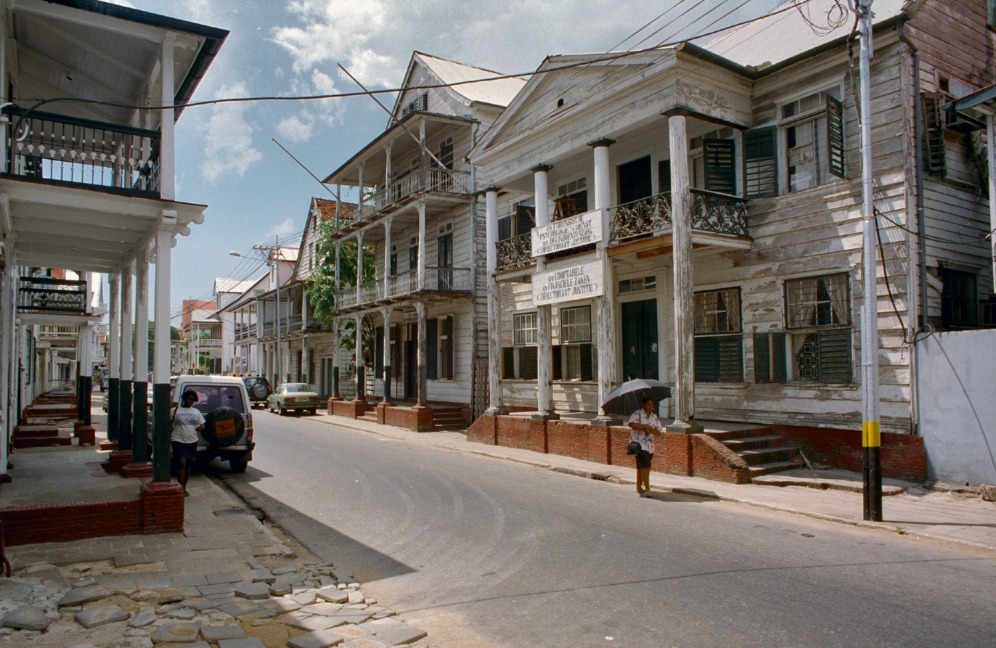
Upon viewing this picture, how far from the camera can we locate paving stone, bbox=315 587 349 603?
19.6 ft

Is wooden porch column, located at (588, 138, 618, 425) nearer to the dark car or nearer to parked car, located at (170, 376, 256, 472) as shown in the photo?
parked car, located at (170, 376, 256, 472)

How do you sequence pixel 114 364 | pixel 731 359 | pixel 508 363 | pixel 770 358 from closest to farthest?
pixel 770 358 → pixel 731 359 → pixel 114 364 → pixel 508 363

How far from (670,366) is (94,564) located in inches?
458

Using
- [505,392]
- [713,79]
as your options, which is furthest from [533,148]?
[505,392]

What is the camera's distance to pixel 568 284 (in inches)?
596

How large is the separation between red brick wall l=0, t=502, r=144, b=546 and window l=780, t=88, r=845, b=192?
11725 mm

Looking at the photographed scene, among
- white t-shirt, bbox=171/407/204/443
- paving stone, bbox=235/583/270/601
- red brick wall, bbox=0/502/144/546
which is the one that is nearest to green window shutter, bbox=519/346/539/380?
white t-shirt, bbox=171/407/204/443

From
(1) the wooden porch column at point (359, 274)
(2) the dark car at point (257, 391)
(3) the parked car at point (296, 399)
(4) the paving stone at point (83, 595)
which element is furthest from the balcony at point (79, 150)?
(2) the dark car at point (257, 391)

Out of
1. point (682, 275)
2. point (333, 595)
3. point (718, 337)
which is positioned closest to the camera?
point (333, 595)

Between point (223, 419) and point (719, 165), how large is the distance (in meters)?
10.7

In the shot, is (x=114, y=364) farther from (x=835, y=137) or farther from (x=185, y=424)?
(x=835, y=137)

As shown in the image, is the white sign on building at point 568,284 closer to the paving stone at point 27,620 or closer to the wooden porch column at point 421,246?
the wooden porch column at point 421,246

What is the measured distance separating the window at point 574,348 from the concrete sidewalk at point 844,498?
178 inches

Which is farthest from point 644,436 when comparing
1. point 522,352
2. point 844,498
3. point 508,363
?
point 508,363
